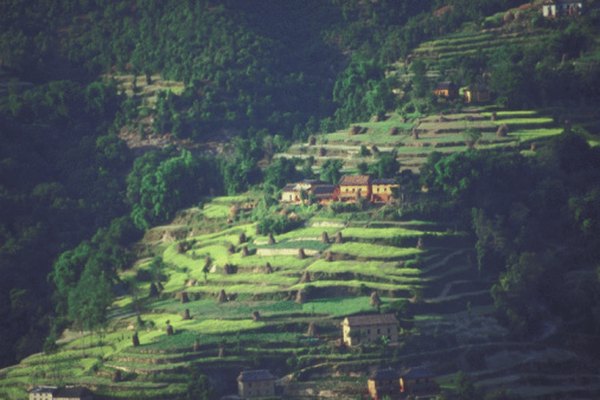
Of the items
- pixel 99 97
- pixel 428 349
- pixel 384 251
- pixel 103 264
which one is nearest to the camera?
pixel 428 349

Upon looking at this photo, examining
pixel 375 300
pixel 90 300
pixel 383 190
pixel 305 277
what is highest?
pixel 383 190

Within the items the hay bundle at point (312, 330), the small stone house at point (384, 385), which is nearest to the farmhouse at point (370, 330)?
the hay bundle at point (312, 330)

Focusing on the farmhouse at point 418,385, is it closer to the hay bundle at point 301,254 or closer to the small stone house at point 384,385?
the small stone house at point 384,385

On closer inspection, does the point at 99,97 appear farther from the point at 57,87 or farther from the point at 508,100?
the point at 508,100

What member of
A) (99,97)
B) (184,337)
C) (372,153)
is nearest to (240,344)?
(184,337)

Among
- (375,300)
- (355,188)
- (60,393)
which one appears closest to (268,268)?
(355,188)

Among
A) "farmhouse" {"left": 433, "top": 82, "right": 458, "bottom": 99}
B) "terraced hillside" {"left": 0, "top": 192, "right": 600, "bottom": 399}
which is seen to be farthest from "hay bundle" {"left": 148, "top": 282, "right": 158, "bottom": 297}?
"farmhouse" {"left": 433, "top": 82, "right": 458, "bottom": 99}

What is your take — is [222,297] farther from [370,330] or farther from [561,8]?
[561,8]
